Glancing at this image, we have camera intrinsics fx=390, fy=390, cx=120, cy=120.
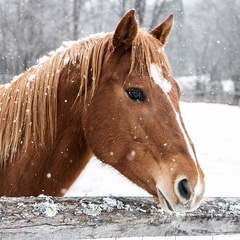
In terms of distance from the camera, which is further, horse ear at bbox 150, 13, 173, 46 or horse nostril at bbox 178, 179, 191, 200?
horse ear at bbox 150, 13, 173, 46

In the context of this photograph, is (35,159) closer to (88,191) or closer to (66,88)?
(66,88)

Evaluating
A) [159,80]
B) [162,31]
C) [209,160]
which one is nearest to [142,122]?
[159,80]

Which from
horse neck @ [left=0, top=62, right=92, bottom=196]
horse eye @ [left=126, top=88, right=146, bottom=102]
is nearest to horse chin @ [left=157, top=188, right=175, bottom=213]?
horse eye @ [left=126, top=88, right=146, bottom=102]

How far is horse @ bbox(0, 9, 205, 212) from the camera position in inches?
93.4

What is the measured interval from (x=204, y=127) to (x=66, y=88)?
1134 centimetres

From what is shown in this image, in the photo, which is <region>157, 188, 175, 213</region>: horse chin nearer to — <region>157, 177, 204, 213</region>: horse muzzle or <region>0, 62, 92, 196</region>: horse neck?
<region>157, 177, 204, 213</region>: horse muzzle

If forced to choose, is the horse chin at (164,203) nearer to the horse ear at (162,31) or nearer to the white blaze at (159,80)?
the white blaze at (159,80)

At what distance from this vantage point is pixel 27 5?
66.2 feet

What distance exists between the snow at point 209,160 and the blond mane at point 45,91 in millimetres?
522

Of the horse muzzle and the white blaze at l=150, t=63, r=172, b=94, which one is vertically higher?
the white blaze at l=150, t=63, r=172, b=94

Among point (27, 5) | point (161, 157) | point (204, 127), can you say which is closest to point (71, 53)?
point (161, 157)

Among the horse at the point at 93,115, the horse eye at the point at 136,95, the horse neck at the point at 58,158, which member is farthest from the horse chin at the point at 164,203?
the horse neck at the point at 58,158

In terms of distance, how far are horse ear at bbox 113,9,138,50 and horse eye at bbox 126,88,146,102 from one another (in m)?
0.34

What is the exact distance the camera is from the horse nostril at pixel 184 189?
2043mm
